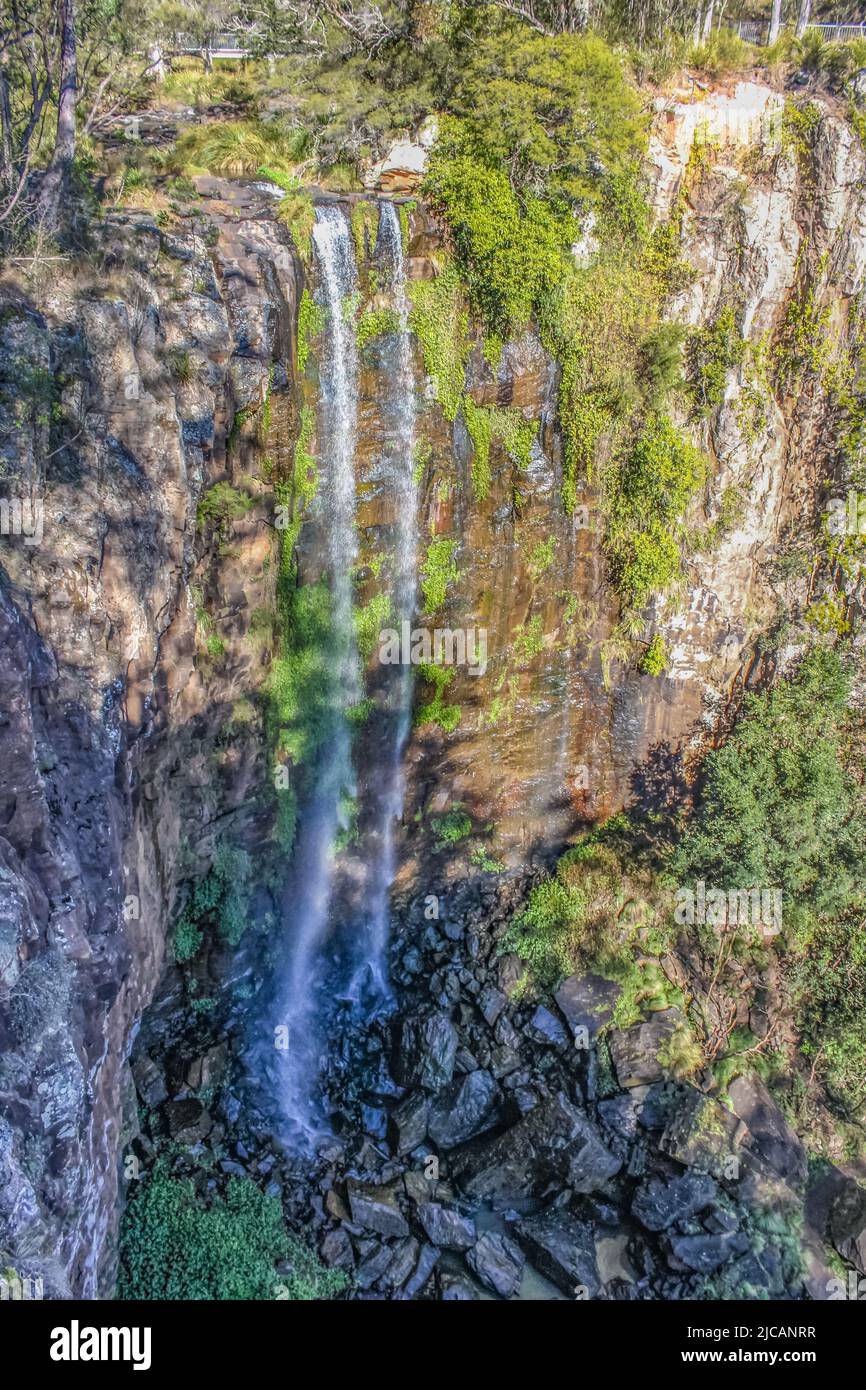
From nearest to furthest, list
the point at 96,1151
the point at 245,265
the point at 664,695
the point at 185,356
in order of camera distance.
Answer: the point at 96,1151 < the point at 185,356 < the point at 245,265 < the point at 664,695

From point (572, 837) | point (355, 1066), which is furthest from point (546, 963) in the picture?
point (355, 1066)

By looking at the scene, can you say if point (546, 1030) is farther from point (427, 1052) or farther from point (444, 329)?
point (444, 329)

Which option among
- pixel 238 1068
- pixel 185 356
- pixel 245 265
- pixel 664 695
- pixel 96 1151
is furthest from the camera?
pixel 664 695

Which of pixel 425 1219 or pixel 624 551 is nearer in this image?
pixel 425 1219

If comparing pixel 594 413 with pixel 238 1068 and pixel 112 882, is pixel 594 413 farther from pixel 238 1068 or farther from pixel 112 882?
pixel 238 1068

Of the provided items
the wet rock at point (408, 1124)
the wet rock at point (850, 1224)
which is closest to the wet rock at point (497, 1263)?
the wet rock at point (408, 1124)

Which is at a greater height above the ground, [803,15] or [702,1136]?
[803,15]

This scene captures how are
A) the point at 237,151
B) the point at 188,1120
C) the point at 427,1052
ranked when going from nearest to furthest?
the point at 188,1120 → the point at 427,1052 → the point at 237,151

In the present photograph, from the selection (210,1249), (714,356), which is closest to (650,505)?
(714,356)
